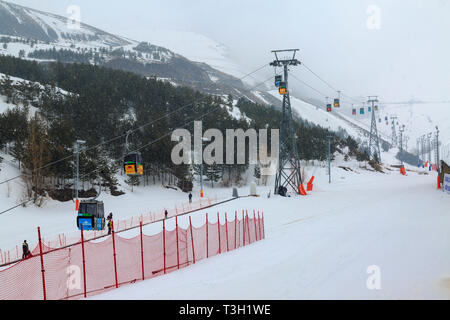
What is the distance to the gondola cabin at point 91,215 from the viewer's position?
948 inches

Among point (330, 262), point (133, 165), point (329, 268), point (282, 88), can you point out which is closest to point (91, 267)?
point (329, 268)

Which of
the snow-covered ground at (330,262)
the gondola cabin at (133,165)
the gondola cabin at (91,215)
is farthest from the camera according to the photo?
the gondola cabin at (133,165)

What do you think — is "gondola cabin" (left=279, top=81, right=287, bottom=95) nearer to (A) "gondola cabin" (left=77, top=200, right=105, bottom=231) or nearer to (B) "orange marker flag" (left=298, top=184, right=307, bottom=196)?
(B) "orange marker flag" (left=298, top=184, right=307, bottom=196)

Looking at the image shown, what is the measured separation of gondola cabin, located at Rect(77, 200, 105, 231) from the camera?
948 inches

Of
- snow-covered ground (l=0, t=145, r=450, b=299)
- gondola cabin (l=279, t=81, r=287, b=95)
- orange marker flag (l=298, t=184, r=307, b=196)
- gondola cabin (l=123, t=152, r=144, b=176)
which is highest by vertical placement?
gondola cabin (l=279, t=81, r=287, b=95)

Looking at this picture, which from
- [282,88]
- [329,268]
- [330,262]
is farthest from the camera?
[282,88]

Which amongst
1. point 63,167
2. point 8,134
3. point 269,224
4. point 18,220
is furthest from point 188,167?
point 269,224

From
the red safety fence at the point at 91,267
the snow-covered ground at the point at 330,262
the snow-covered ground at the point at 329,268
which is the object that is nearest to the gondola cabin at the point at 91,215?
the snow-covered ground at the point at 330,262

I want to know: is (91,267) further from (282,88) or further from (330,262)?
(282,88)

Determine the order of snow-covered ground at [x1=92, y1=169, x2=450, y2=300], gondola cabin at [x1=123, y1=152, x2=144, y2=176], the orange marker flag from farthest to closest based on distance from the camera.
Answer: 1. the orange marker flag
2. gondola cabin at [x1=123, y1=152, x2=144, y2=176]
3. snow-covered ground at [x1=92, y1=169, x2=450, y2=300]

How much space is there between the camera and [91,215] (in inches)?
955

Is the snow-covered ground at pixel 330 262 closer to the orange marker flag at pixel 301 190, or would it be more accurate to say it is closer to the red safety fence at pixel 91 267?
the red safety fence at pixel 91 267

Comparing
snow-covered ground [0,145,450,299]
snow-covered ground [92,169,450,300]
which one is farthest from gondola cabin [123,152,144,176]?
snow-covered ground [92,169,450,300]

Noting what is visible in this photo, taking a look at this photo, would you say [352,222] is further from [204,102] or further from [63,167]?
[204,102]
